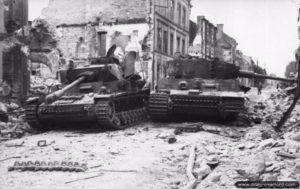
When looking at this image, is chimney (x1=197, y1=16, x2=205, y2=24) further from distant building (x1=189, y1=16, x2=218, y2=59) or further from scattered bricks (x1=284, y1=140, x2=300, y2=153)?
scattered bricks (x1=284, y1=140, x2=300, y2=153)

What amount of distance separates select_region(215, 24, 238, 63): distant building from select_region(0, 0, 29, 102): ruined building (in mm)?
32996

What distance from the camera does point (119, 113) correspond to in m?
11.9

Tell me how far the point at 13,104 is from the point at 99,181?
1074 cm

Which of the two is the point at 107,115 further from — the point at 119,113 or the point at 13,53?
the point at 13,53

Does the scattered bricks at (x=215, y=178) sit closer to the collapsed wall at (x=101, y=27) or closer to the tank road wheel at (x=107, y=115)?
the tank road wheel at (x=107, y=115)

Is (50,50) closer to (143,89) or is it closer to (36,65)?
(36,65)

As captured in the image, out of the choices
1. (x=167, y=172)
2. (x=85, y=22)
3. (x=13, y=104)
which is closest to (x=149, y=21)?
(x=85, y=22)

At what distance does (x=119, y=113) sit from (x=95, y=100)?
1.06 metres

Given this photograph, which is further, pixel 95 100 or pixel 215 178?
pixel 95 100

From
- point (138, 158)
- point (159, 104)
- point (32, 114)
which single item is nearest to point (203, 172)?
point (138, 158)

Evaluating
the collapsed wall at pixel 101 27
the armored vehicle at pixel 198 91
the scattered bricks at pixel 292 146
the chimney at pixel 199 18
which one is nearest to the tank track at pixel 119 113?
the armored vehicle at pixel 198 91

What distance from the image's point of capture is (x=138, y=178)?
611cm

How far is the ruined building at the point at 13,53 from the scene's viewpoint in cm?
1596

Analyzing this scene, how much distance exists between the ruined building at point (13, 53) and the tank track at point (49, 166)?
9548 mm
